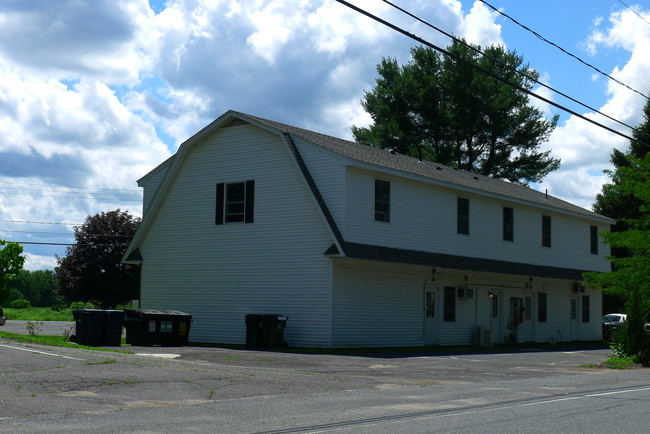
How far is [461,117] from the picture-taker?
5491cm

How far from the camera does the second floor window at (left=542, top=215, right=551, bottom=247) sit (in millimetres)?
35531

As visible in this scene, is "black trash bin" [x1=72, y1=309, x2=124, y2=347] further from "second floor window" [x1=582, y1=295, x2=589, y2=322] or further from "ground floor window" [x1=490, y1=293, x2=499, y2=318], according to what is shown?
"second floor window" [x1=582, y1=295, x2=589, y2=322]

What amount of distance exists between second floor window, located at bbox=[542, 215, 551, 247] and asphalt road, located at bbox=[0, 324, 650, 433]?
1572 cm

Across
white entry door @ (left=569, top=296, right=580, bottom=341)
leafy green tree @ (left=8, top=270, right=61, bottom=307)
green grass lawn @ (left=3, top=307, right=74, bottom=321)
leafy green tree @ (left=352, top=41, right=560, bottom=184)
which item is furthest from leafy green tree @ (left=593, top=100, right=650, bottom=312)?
leafy green tree @ (left=8, top=270, right=61, bottom=307)

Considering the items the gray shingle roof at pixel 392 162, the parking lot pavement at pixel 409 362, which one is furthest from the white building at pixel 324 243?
the parking lot pavement at pixel 409 362

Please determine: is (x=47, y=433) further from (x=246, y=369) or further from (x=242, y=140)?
(x=242, y=140)

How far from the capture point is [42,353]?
1739 centimetres

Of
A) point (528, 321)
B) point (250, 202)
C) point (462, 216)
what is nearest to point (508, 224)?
point (462, 216)

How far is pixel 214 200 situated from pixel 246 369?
41.1ft

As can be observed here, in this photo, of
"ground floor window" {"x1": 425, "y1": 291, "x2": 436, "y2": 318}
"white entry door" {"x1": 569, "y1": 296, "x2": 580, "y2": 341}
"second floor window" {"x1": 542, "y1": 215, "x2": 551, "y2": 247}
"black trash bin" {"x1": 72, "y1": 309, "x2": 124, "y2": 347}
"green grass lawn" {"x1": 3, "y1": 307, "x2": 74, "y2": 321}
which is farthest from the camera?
"green grass lawn" {"x1": 3, "y1": 307, "x2": 74, "y2": 321}

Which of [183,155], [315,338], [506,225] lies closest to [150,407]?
[315,338]

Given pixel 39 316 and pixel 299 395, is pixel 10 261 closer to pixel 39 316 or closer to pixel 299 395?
pixel 299 395

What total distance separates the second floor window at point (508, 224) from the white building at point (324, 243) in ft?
0.17

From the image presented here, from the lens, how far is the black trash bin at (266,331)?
24953 millimetres
